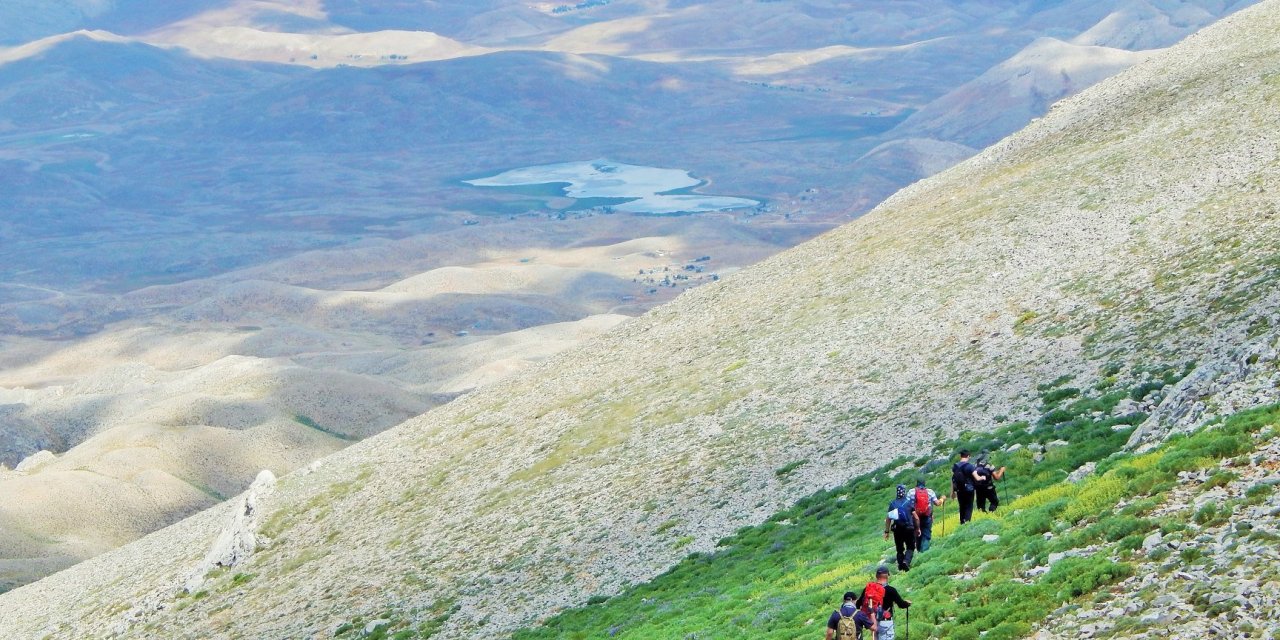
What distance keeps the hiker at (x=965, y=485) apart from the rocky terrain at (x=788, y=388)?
13.7ft

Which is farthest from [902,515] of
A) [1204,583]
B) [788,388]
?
[788,388]

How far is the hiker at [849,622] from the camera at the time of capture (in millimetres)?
22656

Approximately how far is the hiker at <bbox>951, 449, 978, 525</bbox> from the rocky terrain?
4.18m

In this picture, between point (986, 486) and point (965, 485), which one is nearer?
point (965, 485)

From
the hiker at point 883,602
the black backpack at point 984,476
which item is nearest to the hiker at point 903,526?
the black backpack at point 984,476

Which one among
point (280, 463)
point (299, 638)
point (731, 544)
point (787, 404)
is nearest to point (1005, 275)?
point (787, 404)

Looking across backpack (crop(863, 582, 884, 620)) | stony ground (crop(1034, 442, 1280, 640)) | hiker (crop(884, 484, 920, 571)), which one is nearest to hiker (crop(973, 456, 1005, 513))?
hiker (crop(884, 484, 920, 571))

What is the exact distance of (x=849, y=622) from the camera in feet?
74.4

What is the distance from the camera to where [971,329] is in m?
52.2

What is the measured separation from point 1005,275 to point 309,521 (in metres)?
36.0

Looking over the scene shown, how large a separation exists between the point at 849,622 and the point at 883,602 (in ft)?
2.84

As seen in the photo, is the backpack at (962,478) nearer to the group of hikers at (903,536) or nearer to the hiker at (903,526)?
the group of hikers at (903,536)

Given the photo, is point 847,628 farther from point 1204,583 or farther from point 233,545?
→ point 233,545

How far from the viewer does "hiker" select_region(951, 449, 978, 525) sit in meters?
30.5
